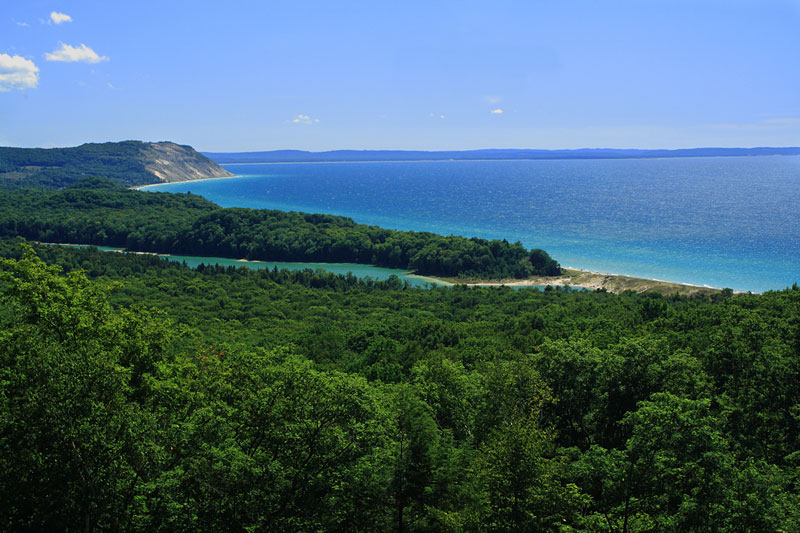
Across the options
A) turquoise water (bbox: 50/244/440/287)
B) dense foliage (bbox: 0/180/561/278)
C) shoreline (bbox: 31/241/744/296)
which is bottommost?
turquoise water (bbox: 50/244/440/287)

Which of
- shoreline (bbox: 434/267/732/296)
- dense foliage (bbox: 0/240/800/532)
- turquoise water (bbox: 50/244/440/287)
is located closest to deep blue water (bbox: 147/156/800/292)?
shoreline (bbox: 434/267/732/296)

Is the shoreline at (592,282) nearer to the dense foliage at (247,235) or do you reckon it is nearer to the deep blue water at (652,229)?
the dense foliage at (247,235)

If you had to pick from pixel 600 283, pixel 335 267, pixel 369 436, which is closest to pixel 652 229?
pixel 600 283

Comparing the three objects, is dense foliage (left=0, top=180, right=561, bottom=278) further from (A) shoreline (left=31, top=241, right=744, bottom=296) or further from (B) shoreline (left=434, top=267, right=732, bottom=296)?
(B) shoreline (left=434, top=267, right=732, bottom=296)

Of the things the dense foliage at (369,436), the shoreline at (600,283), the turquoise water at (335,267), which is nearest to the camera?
the dense foliage at (369,436)

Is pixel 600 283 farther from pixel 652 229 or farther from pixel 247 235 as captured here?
pixel 247 235

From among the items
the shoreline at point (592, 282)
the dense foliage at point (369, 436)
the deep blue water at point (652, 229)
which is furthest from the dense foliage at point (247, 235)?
the dense foliage at point (369, 436)
